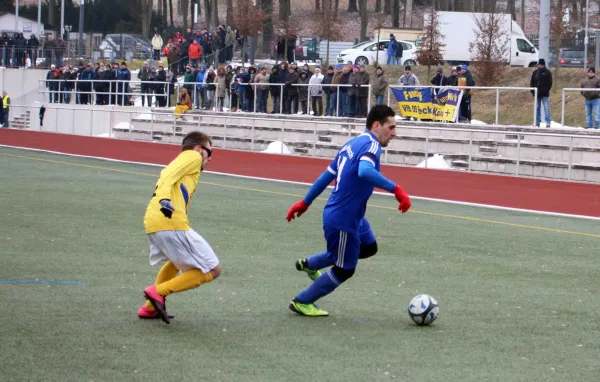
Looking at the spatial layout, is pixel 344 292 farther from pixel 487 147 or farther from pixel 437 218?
pixel 487 147

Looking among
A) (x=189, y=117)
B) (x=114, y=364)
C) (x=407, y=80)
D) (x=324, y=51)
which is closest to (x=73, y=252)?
(x=114, y=364)

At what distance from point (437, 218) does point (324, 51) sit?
41317 millimetres

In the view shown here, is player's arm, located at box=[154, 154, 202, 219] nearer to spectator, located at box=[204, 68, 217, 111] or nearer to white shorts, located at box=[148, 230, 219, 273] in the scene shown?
white shorts, located at box=[148, 230, 219, 273]

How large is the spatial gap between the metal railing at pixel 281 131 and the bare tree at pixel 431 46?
1099 centimetres

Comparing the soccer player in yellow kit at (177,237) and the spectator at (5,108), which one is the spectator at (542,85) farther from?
the spectator at (5,108)

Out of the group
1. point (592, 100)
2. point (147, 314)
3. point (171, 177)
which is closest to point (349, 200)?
point (171, 177)

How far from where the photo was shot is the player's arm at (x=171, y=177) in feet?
25.4

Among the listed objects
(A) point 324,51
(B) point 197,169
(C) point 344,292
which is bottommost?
(C) point 344,292

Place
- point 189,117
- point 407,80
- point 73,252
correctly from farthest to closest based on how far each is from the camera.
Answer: point 189,117, point 407,80, point 73,252

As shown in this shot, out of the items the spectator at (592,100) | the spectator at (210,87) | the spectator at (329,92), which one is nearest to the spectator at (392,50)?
the spectator at (210,87)

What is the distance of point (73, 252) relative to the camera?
12.0 m

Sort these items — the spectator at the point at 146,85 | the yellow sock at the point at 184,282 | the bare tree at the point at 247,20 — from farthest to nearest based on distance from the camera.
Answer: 1. the bare tree at the point at 247,20
2. the spectator at the point at 146,85
3. the yellow sock at the point at 184,282

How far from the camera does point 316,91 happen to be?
32219mm

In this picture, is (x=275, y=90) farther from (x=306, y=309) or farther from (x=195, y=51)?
(x=306, y=309)
